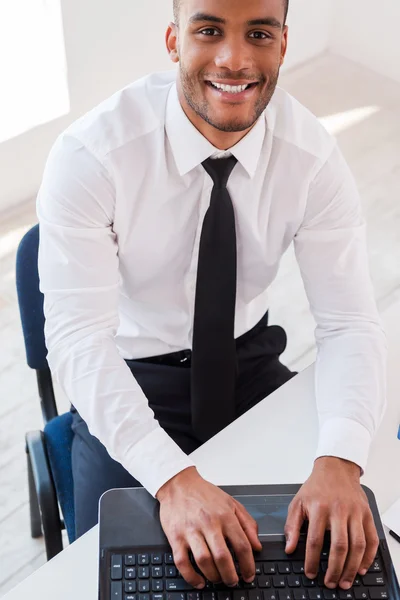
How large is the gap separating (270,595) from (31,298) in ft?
2.50

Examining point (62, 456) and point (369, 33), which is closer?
point (62, 456)

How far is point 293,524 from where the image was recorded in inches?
46.6

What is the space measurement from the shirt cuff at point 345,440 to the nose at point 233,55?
61 cm

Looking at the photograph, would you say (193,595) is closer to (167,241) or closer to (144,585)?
(144,585)

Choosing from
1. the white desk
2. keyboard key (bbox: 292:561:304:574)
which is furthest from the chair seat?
keyboard key (bbox: 292:561:304:574)

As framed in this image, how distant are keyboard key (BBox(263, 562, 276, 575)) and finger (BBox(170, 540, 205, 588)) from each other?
0.29 ft

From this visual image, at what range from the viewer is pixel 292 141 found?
1.53 m

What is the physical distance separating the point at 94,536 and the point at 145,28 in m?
2.30

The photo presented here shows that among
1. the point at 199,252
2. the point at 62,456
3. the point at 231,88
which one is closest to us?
the point at 231,88

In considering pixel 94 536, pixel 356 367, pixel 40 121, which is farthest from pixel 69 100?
pixel 94 536

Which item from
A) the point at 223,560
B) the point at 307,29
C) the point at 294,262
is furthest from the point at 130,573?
the point at 307,29

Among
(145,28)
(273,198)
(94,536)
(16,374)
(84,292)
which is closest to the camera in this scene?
(94,536)

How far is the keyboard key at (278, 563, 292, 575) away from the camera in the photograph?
1.14 metres

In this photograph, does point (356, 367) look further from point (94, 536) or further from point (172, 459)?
point (94, 536)
